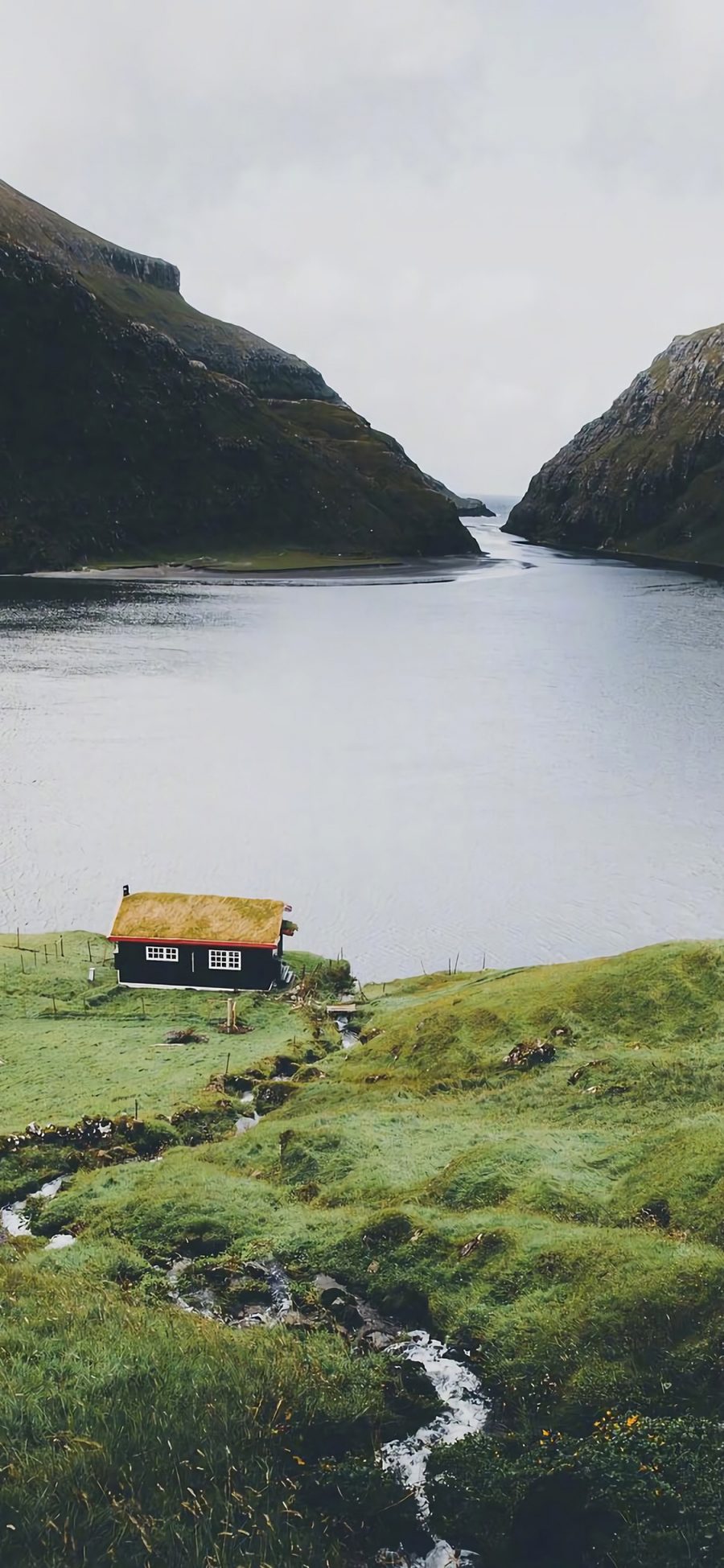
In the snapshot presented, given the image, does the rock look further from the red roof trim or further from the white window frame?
the white window frame

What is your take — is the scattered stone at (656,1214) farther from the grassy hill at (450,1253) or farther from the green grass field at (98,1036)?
the green grass field at (98,1036)

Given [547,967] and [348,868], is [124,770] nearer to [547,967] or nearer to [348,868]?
[348,868]

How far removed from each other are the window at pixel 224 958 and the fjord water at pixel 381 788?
24.8ft

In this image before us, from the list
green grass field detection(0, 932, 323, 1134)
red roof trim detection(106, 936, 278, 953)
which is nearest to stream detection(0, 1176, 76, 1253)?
green grass field detection(0, 932, 323, 1134)

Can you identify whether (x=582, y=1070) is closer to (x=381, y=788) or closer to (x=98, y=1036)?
(x=98, y=1036)

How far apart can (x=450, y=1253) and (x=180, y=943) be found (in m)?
29.3

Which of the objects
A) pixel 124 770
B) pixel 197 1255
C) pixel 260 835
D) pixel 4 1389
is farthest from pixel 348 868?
pixel 4 1389

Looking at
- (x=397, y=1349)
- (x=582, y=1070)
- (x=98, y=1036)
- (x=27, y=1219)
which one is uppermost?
(x=582, y=1070)

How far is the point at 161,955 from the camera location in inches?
2048

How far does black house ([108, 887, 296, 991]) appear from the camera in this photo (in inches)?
2030

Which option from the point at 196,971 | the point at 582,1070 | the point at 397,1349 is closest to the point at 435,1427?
the point at 397,1349

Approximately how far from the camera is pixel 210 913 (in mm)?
53094

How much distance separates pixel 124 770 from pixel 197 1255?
6647 cm

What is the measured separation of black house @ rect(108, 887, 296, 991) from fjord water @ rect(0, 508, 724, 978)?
7081 millimetres
